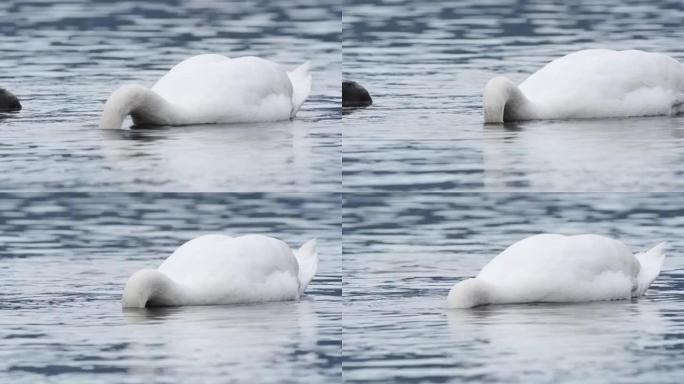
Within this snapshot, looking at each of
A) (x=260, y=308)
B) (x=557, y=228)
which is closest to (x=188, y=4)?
(x=557, y=228)

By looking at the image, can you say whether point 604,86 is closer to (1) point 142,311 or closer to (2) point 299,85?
(2) point 299,85

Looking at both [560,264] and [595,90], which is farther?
[595,90]

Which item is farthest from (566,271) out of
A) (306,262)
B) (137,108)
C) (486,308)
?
(137,108)

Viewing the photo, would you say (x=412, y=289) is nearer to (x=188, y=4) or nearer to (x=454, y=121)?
(x=454, y=121)

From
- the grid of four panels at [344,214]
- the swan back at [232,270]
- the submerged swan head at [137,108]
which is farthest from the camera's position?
the submerged swan head at [137,108]

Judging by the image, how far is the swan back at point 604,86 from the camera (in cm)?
2164

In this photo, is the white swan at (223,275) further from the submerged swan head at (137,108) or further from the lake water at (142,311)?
the submerged swan head at (137,108)

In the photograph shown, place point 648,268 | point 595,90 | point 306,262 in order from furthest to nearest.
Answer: point 595,90 → point 306,262 → point 648,268

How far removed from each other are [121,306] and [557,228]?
4653mm

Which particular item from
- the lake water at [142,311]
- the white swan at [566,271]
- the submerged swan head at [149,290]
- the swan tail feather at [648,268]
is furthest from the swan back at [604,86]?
the submerged swan head at [149,290]

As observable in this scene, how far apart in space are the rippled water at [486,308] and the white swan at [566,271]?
0.18 metres

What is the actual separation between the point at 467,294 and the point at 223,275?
194 cm

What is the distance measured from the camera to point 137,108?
21.3 metres

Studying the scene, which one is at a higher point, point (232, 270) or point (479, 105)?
point (479, 105)
